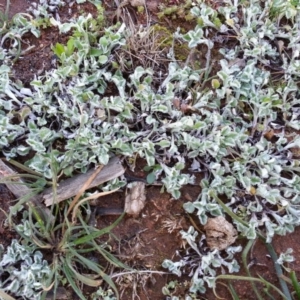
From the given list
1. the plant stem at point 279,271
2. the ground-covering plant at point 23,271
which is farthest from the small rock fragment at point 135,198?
the plant stem at point 279,271

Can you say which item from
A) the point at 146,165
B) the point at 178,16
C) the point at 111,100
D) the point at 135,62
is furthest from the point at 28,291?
the point at 178,16

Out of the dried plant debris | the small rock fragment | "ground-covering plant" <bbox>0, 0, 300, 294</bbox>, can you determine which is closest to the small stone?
"ground-covering plant" <bbox>0, 0, 300, 294</bbox>

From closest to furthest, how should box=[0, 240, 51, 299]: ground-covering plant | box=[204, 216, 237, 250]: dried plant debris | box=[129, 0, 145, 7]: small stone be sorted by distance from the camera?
box=[0, 240, 51, 299]: ground-covering plant
box=[204, 216, 237, 250]: dried plant debris
box=[129, 0, 145, 7]: small stone

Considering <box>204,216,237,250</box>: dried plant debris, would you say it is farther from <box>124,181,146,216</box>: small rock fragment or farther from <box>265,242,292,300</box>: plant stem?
<box>124,181,146,216</box>: small rock fragment

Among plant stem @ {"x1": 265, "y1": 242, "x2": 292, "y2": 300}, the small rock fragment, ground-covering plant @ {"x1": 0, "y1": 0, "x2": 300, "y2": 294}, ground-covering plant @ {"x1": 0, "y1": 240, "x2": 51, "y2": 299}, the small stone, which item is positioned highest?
the small stone

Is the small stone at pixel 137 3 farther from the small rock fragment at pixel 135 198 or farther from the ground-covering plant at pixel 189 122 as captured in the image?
the small rock fragment at pixel 135 198

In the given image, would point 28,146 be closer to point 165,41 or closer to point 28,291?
point 28,291

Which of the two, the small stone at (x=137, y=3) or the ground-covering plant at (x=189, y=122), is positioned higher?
the small stone at (x=137, y=3)

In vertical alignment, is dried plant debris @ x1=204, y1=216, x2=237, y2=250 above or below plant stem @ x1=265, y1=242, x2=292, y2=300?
above
